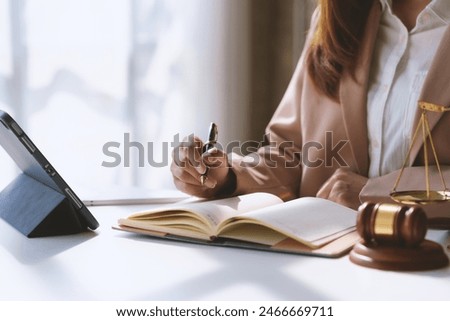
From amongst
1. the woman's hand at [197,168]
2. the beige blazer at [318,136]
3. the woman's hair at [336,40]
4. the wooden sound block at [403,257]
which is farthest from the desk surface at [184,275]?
the woman's hair at [336,40]

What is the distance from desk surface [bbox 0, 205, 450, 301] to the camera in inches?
30.6

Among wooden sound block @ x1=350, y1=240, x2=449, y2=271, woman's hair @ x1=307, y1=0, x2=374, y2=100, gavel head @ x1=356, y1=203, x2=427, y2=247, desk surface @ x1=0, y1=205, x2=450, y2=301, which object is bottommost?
desk surface @ x1=0, y1=205, x2=450, y2=301

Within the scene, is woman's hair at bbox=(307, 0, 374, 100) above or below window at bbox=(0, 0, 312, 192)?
above

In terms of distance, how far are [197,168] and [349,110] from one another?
1.31 ft

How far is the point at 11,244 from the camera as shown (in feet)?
3.44

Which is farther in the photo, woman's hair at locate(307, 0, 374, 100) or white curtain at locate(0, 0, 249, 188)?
white curtain at locate(0, 0, 249, 188)

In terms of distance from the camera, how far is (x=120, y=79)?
2.24m

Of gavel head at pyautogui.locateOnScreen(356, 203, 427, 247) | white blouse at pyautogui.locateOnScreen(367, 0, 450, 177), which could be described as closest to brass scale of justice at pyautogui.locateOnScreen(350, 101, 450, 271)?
gavel head at pyautogui.locateOnScreen(356, 203, 427, 247)

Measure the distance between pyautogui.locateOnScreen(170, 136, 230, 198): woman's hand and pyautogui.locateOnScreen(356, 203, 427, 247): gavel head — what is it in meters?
0.42

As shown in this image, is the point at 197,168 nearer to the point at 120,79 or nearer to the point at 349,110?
the point at 349,110

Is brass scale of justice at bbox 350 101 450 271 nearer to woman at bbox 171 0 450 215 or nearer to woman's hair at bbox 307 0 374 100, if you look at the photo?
woman at bbox 171 0 450 215

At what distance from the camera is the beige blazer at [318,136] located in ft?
4.19

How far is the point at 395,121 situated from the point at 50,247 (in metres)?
0.77

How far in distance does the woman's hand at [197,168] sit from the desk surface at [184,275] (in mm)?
245
